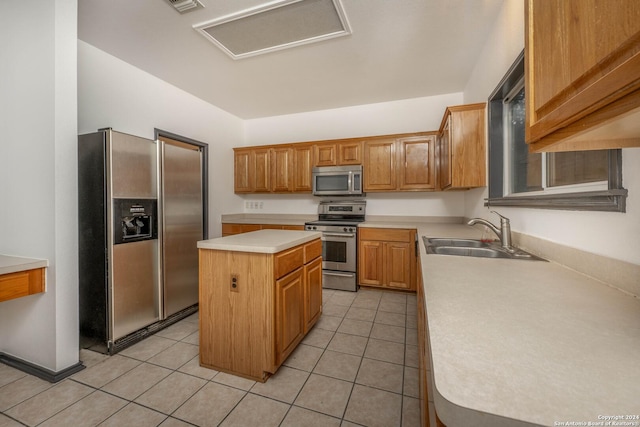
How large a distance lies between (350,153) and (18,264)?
3.31 m

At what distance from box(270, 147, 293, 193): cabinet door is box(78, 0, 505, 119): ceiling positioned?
0.74 meters

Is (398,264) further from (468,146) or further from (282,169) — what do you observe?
(282,169)

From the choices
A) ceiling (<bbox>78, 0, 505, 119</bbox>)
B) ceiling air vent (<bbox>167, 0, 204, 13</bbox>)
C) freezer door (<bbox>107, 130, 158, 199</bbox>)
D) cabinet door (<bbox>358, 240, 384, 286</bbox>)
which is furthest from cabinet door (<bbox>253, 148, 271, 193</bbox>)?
ceiling air vent (<bbox>167, 0, 204, 13</bbox>)

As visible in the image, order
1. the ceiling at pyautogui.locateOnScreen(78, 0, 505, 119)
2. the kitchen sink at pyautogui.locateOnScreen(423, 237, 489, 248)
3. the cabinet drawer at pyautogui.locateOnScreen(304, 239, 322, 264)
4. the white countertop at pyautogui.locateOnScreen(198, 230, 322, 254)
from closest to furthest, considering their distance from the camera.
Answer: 1. the white countertop at pyautogui.locateOnScreen(198, 230, 322, 254)
2. the kitchen sink at pyautogui.locateOnScreen(423, 237, 489, 248)
3. the ceiling at pyautogui.locateOnScreen(78, 0, 505, 119)
4. the cabinet drawer at pyautogui.locateOnScreen(304, 239, 322, 264)

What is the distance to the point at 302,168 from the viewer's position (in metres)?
3.98

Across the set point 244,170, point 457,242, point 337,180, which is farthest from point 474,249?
point 244,170

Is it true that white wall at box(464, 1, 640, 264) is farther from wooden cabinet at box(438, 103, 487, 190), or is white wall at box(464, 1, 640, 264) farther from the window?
wooden cabinet at box(438, 103, 487, 190)

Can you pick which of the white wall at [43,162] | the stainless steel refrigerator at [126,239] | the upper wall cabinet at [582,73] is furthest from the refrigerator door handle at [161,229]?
the upper wall cabinet at [582,73]

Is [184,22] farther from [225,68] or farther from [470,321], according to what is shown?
[470,321]

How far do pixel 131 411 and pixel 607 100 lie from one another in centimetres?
224

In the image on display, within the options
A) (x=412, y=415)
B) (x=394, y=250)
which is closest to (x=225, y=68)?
(x=394, y=250)

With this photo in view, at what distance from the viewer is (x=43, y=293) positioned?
176 centimetres

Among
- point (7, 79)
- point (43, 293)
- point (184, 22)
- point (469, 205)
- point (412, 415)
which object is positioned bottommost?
point (412, 415)

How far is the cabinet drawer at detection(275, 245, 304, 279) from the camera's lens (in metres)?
1.72
